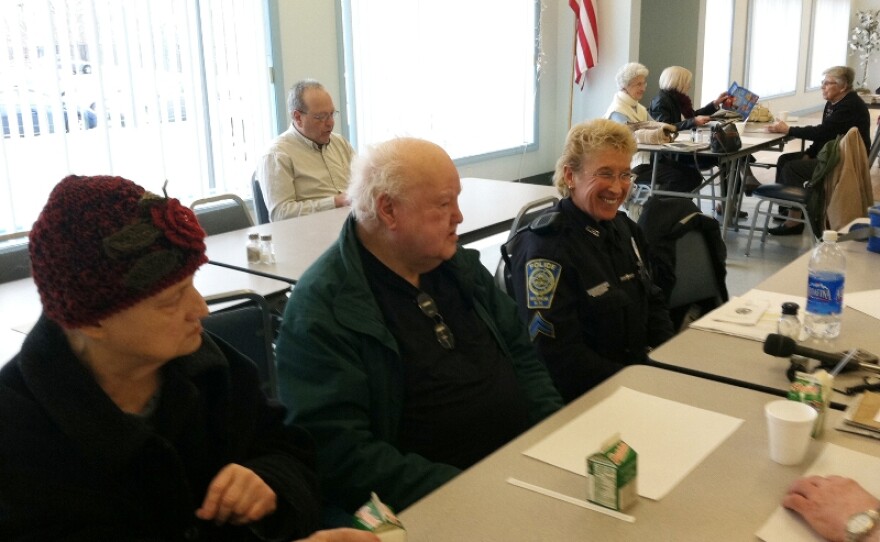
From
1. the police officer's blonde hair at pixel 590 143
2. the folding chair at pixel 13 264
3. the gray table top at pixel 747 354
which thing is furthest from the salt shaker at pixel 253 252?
the gray table top at pixel 747 354

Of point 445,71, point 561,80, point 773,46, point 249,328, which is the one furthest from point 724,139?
point 773,46

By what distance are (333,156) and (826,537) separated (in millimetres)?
3708

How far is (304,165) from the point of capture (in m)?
4.45

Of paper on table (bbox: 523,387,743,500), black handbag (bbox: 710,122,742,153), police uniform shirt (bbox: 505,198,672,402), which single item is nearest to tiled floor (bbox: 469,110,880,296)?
black handbag (bbox: 710,122,742,153)

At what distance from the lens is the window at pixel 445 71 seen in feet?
21.2

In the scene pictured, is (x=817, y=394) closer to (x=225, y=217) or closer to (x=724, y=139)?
(x=225, y=217)

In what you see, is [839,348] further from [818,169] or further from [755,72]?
[755,72]

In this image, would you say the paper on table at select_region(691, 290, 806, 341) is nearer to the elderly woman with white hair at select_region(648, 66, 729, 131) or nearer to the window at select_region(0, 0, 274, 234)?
the window at select_region(0, 0, 274, 234)

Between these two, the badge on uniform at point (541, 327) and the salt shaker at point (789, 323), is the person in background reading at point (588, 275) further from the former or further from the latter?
the salt shaker at point (789, 323)

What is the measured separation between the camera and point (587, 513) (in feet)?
4.35

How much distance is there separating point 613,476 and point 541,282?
108cm

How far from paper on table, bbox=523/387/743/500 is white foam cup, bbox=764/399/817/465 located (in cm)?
12

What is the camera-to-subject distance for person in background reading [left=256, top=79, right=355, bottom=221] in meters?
4.33

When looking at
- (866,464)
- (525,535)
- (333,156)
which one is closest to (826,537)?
(866,464)
